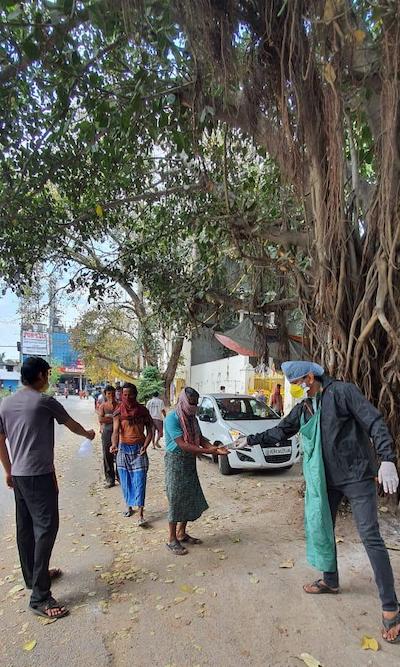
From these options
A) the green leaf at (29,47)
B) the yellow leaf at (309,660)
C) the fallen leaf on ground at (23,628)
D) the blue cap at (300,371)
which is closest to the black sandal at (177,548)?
the fallen leaf on ground at (23,628)

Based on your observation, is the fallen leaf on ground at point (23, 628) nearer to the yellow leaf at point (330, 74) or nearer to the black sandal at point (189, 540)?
the black sandal at point (189, 540)

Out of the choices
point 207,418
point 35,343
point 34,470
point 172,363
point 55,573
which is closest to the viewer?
point 34,470

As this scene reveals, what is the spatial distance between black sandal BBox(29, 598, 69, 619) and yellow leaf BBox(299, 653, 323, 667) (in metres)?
1.60

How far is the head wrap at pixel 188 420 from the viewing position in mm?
4465

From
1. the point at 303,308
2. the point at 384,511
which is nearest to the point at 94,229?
the point at 303,308

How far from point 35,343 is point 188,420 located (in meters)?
33.3

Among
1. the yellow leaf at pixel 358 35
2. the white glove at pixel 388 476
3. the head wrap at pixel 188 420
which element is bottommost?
the white glove at pixel 388 476

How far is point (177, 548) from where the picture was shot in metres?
4.41

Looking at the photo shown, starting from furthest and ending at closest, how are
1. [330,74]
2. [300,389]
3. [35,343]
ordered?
1. [35,343]
2. [330,74]
3. [300,389]

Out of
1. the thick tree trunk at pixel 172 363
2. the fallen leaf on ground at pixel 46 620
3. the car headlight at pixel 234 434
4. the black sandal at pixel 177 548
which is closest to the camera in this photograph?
the fallen leaf on ground at pixel 46 620

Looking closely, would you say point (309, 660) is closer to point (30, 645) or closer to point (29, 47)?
point (30, 645)

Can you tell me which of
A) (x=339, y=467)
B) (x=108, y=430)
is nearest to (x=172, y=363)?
(x=108, y=430)

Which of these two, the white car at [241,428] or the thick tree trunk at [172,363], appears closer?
the white car at [241,428]

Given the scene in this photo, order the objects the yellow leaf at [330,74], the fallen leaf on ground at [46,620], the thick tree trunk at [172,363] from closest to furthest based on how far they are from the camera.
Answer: the fallen leaf on ground at [46,620] < the yellow leaf at [330,74] < the thick tree trunk at [172,363]
